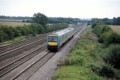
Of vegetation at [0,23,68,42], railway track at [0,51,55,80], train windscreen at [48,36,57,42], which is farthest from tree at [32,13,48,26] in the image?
railway track at [0,51,55,80]

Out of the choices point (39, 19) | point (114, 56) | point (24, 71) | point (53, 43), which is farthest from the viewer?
point (39, 19)

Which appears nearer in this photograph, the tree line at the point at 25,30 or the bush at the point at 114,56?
the bush at the point at 114,56

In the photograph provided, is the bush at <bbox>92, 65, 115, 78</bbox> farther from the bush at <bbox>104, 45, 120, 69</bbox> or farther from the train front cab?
the train front cab

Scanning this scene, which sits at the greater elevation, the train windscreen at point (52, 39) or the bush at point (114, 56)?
the train windscreen at point (52, 39)

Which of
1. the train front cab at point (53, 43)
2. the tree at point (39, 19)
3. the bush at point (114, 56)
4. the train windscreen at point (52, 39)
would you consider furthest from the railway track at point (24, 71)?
the tree at point (39, 19)

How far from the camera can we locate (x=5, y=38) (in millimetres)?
45156

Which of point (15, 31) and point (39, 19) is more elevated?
point (39, 19)

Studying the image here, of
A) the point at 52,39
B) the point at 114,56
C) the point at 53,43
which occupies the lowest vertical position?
the point at 114,56

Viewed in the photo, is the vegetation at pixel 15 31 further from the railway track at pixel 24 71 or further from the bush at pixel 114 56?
the bush at pixel 114 56

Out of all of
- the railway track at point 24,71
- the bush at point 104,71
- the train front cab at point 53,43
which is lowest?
the bush at point 104,71

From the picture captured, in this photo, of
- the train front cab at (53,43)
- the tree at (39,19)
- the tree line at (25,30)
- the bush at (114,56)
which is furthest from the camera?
the tree at (39,19)

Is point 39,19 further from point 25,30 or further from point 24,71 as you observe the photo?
point 24,71

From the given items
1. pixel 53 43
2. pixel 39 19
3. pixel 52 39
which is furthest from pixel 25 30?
pixel 53 43

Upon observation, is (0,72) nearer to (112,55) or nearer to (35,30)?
(112,55)
